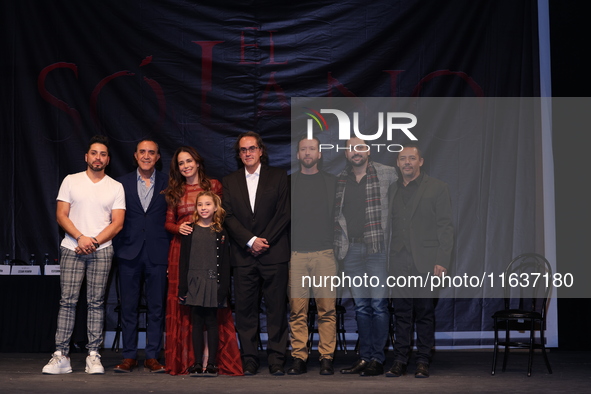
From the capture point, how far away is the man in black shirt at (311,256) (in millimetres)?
4625

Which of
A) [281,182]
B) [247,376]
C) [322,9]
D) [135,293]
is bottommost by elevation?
[247,376]

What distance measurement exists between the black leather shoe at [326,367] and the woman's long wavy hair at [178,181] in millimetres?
1475

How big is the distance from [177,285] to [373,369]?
1480 mm

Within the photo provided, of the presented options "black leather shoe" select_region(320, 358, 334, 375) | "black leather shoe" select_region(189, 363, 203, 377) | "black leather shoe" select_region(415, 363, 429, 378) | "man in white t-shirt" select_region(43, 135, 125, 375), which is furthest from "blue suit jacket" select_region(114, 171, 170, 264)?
"black leather shoe" select_region(415, 363, 429, 378)

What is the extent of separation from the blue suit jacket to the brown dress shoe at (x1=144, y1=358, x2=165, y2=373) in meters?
0.70

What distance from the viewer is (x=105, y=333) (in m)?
5.66

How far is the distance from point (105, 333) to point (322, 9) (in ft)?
11.1

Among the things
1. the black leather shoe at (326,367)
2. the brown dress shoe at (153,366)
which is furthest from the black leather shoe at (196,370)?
the black leather shoe at (326,367)

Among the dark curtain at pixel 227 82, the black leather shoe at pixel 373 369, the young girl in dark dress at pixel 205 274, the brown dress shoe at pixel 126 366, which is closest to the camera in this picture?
the young girl in dark dress at pixel 205 274

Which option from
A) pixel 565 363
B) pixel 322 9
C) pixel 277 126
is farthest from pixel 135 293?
pixel 565 363

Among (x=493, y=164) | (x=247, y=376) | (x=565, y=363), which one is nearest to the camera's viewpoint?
(x=247, y=376)

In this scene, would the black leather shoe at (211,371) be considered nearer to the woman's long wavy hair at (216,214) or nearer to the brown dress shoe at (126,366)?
the brown dress shoe at (126,366)

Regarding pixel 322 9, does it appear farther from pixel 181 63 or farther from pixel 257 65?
pixel 181 63

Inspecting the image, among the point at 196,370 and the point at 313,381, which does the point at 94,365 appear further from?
the point at 313,381
